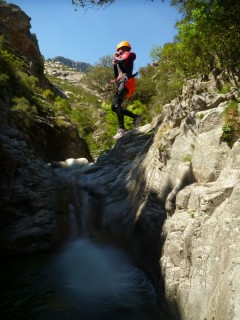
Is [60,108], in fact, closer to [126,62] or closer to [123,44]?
[123,44]

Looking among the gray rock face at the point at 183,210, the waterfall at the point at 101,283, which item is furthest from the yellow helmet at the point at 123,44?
the waterfall at the point at 101,283

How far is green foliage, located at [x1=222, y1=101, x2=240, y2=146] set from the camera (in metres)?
8.70

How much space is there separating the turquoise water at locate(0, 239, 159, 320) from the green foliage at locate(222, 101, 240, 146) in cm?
501

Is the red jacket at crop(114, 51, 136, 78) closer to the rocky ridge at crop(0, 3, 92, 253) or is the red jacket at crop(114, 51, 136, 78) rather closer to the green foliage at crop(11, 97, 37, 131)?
the rocky ridge at crop(0, 3, 92, 253)

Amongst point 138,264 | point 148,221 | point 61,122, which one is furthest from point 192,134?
point 61,122

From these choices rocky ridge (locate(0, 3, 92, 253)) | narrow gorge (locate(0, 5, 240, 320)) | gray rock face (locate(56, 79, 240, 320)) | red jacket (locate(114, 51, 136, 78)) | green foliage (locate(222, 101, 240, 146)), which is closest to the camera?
gray rock face (locate(56, 79, 240, 320))

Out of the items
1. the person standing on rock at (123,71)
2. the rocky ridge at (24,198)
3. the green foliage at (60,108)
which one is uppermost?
the green foliage at (60,108)

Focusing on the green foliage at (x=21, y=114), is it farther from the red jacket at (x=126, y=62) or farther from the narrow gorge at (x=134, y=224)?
the red jacket at (x=126, y=62)

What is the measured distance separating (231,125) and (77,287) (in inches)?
271

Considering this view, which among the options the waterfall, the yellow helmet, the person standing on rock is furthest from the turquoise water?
the yellow helmet

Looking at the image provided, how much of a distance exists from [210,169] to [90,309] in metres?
5.10

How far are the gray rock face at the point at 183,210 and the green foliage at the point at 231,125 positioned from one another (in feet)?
0.69

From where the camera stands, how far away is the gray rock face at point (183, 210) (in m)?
6.80

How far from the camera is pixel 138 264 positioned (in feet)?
39.0
